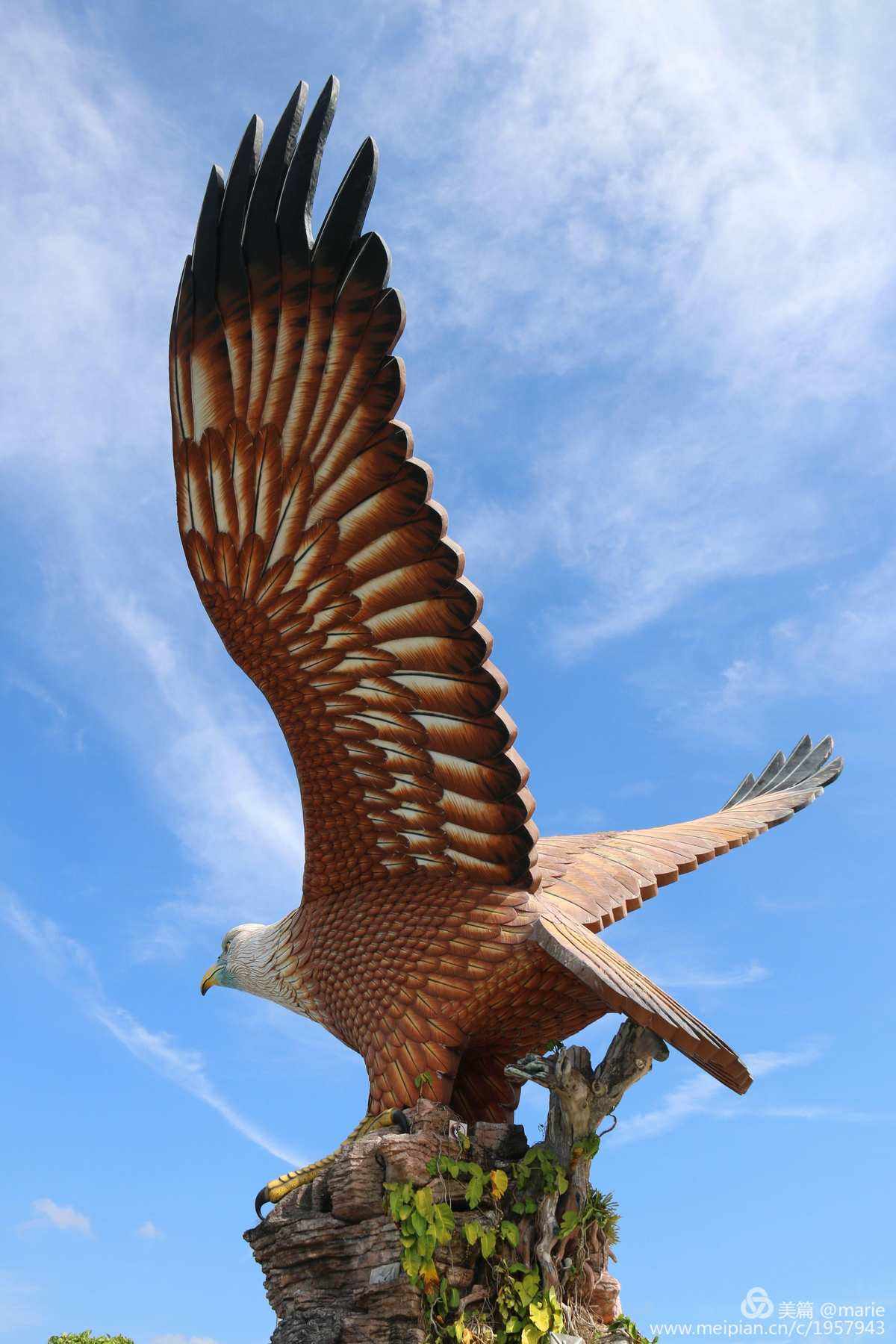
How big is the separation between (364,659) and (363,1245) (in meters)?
3.16

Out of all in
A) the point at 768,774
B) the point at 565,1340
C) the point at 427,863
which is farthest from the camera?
the point at 768,774

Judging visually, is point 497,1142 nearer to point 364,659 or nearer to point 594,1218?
point 594,1218

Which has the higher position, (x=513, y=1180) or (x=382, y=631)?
(x=382, y=631)

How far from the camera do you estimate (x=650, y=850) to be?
8.35 m

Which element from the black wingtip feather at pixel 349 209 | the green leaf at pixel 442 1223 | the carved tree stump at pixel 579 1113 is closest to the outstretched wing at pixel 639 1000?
the carved tree stump at pixel 579 1113

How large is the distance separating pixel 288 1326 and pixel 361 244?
18.8 ft

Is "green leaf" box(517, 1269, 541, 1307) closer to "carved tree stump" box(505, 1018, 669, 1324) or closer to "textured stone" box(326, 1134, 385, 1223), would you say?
"carved tree stump" box(505, 1018, 669, 1324)

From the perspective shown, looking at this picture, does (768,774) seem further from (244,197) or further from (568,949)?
(244,197)

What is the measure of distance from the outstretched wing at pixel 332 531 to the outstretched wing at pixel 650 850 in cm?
83

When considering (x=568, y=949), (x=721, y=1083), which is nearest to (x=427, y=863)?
(x=568, y=949)

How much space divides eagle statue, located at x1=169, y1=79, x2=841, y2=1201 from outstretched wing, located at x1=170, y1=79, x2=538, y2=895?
11 millimetres

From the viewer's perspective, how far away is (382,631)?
6410 millimetres

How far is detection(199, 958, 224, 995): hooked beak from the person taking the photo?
888 centimetres

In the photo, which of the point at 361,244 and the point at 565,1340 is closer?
the point at 361,244
